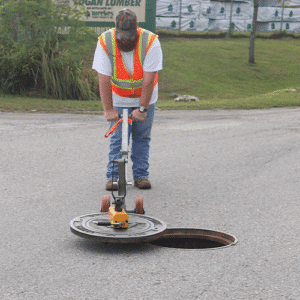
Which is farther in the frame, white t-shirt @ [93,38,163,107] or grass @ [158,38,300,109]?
grass @ [158,38,300,109]

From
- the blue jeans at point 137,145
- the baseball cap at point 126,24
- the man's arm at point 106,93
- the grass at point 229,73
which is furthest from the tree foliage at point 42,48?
the baseball cap at point 126,24

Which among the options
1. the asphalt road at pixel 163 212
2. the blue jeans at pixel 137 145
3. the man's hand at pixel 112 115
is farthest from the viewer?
the blue jeans at pixel 137 145

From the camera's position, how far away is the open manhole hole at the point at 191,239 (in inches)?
158

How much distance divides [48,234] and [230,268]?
145 cm

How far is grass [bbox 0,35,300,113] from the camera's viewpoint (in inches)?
535

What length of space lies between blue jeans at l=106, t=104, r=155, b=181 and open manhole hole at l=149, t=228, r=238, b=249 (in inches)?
55.3

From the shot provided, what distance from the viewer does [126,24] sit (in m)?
4.43

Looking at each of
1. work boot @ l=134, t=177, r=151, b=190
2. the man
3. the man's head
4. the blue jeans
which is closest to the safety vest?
the man

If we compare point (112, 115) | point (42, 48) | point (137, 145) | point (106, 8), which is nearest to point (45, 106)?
point (42, 48)

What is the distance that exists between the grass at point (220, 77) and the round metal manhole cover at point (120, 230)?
8.49m

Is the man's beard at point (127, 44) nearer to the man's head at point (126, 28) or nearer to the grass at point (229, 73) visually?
the man's head at point (126, 28)

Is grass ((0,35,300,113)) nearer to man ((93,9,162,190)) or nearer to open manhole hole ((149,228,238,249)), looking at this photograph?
man ((93,9,162,190))

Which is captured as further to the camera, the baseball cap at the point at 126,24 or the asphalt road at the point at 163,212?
the baseball cap at the point at 126,24

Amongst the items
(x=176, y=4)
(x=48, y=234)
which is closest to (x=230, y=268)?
(x=48, y=234)
